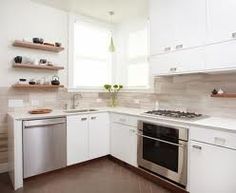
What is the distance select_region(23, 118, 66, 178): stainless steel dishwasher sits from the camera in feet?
7.99

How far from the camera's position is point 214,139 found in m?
1.83

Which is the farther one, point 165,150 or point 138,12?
point 138,12

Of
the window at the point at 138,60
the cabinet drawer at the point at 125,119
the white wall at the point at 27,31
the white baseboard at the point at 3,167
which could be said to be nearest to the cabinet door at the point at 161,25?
the window at the point at 138,60

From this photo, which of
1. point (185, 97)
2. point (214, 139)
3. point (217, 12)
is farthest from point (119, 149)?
point (217, 12)

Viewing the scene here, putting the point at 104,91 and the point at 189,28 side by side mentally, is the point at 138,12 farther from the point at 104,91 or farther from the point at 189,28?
the point at 104,91

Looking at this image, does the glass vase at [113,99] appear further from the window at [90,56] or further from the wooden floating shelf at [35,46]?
the wooden floating shelf at [35,46]

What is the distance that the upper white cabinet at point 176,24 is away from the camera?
218 cm

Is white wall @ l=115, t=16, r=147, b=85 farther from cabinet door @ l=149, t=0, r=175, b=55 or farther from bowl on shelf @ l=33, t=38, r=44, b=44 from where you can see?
bowl on shelf @ l=33, t=38, r=44, b=44

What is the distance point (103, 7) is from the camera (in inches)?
126

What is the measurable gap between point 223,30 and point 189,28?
41 cm

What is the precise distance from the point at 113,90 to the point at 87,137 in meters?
1.33

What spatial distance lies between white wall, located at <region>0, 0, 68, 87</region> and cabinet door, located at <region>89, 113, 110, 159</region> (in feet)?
3.06

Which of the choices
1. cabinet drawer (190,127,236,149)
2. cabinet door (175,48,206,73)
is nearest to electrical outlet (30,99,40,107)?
cabinet door (175,48,206,73)

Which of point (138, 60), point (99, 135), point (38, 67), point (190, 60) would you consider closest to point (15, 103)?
point (38, 67)
